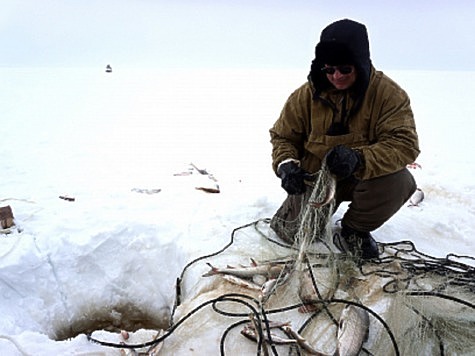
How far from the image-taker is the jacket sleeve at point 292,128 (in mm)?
3066

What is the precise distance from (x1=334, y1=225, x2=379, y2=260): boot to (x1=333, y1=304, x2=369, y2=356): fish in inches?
28.5

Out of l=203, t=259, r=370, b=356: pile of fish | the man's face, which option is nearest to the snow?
l=203, t=259, r=370, b=356: pile of fish

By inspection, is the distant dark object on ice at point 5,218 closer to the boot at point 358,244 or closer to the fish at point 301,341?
the fish at point 301,341

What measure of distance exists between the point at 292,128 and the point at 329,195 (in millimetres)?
726

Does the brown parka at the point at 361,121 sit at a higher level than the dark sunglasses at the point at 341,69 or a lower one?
lower

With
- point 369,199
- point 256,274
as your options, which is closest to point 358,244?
point 369,199

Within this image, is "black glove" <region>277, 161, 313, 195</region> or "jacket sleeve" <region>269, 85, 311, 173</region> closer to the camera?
"black glove" <region>277, 161, 313, 195</region>

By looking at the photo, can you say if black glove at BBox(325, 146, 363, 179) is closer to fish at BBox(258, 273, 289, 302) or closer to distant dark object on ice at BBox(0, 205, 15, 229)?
fish at BBox(258, 273, 289, 302)

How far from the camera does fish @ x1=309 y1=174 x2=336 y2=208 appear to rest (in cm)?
263

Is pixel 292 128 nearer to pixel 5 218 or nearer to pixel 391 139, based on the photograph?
pixel 391 139

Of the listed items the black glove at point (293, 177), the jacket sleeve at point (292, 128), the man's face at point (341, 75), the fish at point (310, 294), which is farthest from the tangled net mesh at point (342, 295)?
the man's face at point (341, 75)

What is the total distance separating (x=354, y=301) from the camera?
251 centimetres

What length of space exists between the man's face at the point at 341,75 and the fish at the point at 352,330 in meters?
1.46

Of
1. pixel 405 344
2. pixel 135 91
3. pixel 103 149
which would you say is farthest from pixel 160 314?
pixel 135 91
